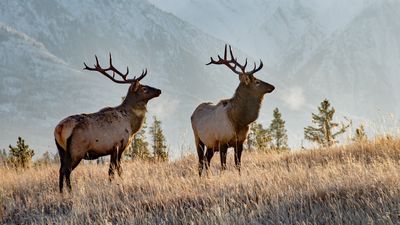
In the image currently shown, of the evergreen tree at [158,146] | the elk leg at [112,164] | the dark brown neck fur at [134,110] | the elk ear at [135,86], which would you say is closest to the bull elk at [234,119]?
the dark brown neck fur at [134,110]

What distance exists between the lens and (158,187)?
7852 millimetres

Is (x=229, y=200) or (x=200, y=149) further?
(x=200, y=149)

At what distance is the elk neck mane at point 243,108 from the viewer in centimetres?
955

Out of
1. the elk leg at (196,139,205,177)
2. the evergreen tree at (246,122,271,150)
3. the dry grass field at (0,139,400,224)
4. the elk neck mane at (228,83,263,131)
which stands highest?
the evergreen tree at (246,122,271,150)

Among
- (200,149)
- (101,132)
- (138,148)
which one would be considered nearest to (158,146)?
(138,148)

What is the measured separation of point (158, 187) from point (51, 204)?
1.55 m

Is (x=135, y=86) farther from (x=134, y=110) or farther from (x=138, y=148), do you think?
(x=138, y=148)

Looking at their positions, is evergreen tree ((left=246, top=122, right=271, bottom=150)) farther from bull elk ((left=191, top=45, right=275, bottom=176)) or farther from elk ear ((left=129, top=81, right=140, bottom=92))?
elk ear ((left=129, top=81, right=140, bottom=92))

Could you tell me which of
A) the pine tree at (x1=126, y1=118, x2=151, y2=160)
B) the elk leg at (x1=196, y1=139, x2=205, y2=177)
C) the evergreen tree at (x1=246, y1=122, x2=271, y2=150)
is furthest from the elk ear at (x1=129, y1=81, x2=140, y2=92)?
the pine tree at (x1=126, y1=118, x2=151, y2=160)

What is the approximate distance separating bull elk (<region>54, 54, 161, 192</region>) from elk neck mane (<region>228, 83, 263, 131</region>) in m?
1.66

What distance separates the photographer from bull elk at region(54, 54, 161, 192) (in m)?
8.45

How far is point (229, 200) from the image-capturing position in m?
6.46

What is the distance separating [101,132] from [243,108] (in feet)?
8.42

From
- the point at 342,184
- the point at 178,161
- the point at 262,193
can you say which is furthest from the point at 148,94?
the point at 342,184
